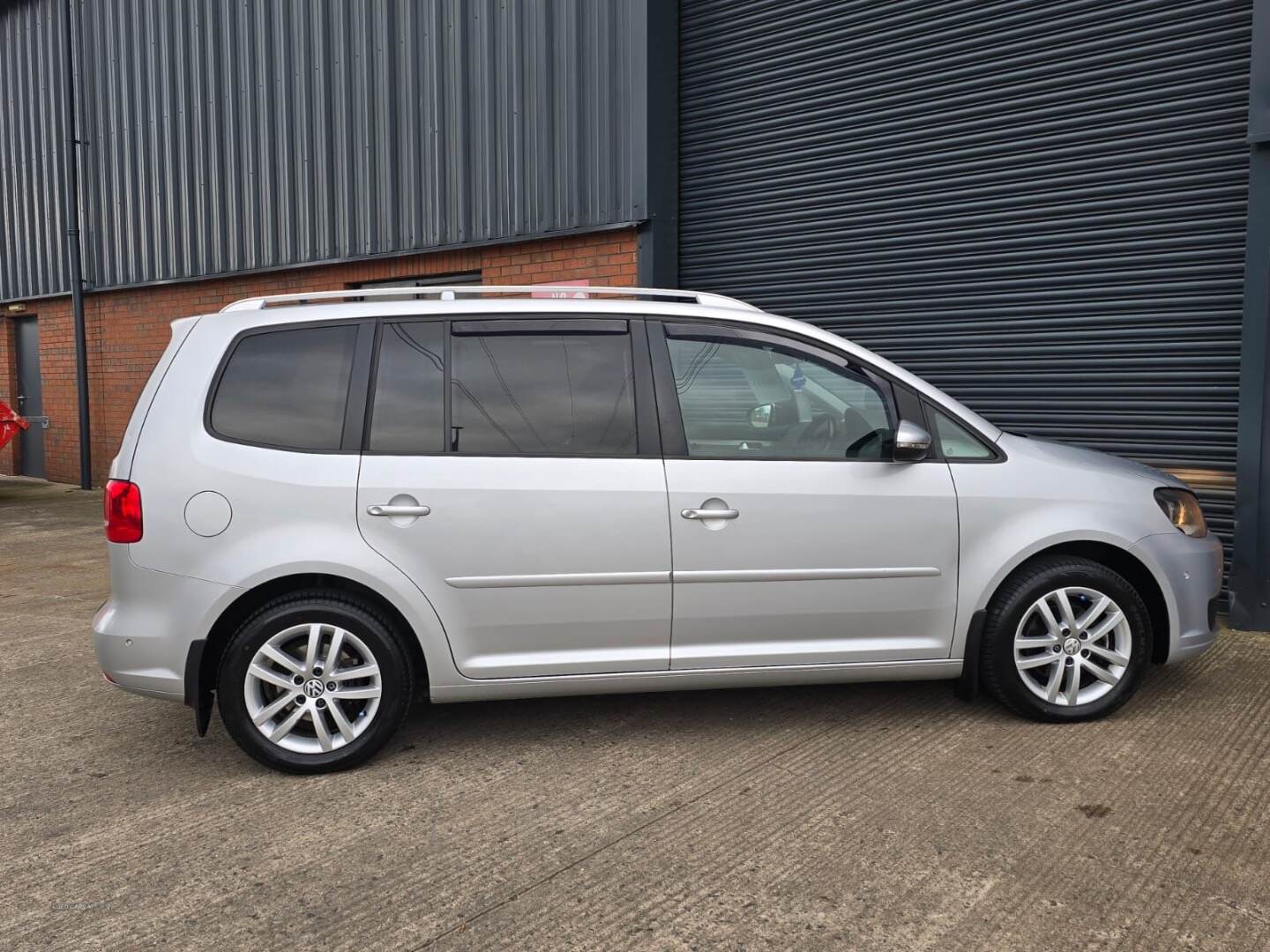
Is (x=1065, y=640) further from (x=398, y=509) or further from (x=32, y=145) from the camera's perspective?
(x=32, y=145)

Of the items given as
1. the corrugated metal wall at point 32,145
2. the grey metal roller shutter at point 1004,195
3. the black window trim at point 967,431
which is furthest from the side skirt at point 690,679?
the corrugated metal wall at point 32,145

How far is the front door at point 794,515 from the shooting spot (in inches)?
154

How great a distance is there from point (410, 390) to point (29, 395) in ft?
Result: 46.0

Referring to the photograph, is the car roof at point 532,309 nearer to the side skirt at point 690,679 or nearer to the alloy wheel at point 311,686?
the side skirt at point 690,679

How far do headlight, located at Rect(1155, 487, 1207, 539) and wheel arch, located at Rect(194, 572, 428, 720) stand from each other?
3050 millimetres

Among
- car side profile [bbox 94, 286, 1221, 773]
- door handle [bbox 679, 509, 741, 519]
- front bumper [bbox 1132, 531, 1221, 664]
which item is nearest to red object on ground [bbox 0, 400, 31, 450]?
car side profile [bbox 94, 286, 1221, 773]

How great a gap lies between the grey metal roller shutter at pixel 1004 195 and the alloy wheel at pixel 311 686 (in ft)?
16.2

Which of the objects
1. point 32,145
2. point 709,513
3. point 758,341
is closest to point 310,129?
point 32,145

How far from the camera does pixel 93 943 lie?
269 cm

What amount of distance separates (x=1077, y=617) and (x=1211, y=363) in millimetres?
2857

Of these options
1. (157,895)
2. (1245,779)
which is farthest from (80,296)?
(1245,779)

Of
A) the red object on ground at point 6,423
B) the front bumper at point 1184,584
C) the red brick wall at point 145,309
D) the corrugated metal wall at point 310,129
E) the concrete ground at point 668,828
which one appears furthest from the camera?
the red object on ground at point 6,423

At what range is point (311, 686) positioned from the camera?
3.71 metres

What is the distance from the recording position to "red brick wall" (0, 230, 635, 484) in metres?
8.88
